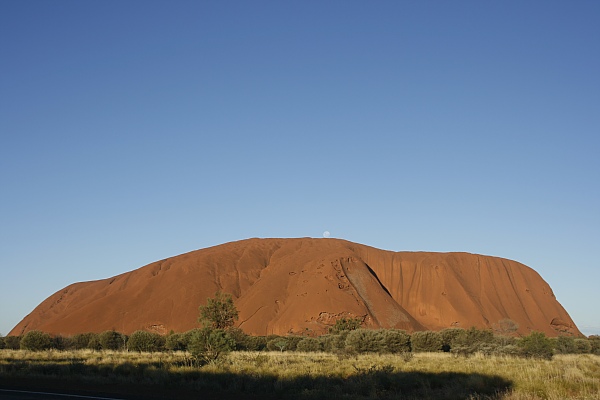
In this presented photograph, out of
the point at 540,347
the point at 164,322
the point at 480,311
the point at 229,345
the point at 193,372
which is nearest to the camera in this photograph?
the point at 193,372

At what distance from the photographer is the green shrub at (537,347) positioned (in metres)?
33.6

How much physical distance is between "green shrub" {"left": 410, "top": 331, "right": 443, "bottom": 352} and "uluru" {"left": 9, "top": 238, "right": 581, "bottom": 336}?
114 feet

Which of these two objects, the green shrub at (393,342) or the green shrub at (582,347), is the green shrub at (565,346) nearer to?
the green shrub at (582,347)

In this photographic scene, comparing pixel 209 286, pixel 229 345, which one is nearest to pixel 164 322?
pixel 209 286

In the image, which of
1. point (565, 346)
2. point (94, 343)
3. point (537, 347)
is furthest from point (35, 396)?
point (565, 346)

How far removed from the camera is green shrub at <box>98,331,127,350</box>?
169 feet

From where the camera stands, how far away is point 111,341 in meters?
52.2

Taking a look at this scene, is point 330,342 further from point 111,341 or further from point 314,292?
point 314,292

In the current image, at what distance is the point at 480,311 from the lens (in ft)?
346

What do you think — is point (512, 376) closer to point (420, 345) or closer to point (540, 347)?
point (540, 347)

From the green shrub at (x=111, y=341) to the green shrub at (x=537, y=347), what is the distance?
36.1 metres

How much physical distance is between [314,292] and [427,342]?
145 ft

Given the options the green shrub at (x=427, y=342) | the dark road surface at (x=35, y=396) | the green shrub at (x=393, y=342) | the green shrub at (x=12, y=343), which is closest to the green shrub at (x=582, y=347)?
the green shrub at (x=427, y=342)

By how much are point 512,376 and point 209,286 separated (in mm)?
92474
